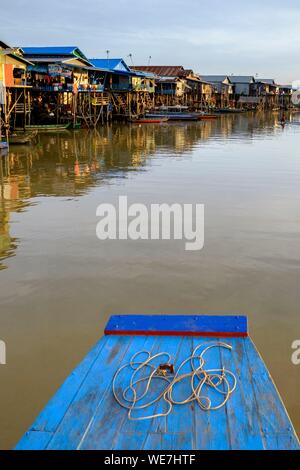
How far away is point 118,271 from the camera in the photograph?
29.1ft

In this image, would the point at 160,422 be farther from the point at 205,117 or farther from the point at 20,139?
the point at 205,117

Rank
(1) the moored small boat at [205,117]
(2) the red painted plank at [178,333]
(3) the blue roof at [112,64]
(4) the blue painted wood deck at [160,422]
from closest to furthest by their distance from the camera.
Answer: (4) the blue painted wood deck at [160,422]
(2) the red painted plank at [178,333]
(3) the blue roof at [112,64]
(1) the moored small boat at [205,117]

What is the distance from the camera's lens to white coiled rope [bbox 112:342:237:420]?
3861mm

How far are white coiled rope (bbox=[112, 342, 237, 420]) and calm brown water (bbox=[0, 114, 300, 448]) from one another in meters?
1.33

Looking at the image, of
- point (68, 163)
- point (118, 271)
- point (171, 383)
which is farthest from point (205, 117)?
point (171, 383)

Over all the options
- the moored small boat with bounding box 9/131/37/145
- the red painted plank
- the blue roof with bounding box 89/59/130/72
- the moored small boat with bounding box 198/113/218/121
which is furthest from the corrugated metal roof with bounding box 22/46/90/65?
the red painted plank

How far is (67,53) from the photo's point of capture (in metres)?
43.5

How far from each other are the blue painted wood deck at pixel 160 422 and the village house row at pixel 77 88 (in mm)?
25159

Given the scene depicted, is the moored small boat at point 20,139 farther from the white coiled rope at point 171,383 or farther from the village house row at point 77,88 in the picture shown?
the white coiled rope at point 171,383

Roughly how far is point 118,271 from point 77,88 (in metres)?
35.4

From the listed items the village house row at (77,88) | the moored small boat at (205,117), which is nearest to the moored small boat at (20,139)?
the village house row at (77,88)

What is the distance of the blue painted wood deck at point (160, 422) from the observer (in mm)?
3420

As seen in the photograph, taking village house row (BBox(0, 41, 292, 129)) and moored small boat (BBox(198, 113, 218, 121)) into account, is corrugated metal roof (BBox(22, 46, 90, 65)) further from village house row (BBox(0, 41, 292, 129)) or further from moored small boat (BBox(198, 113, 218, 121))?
moored small boat (BBox(198, 113, 218, 121))
